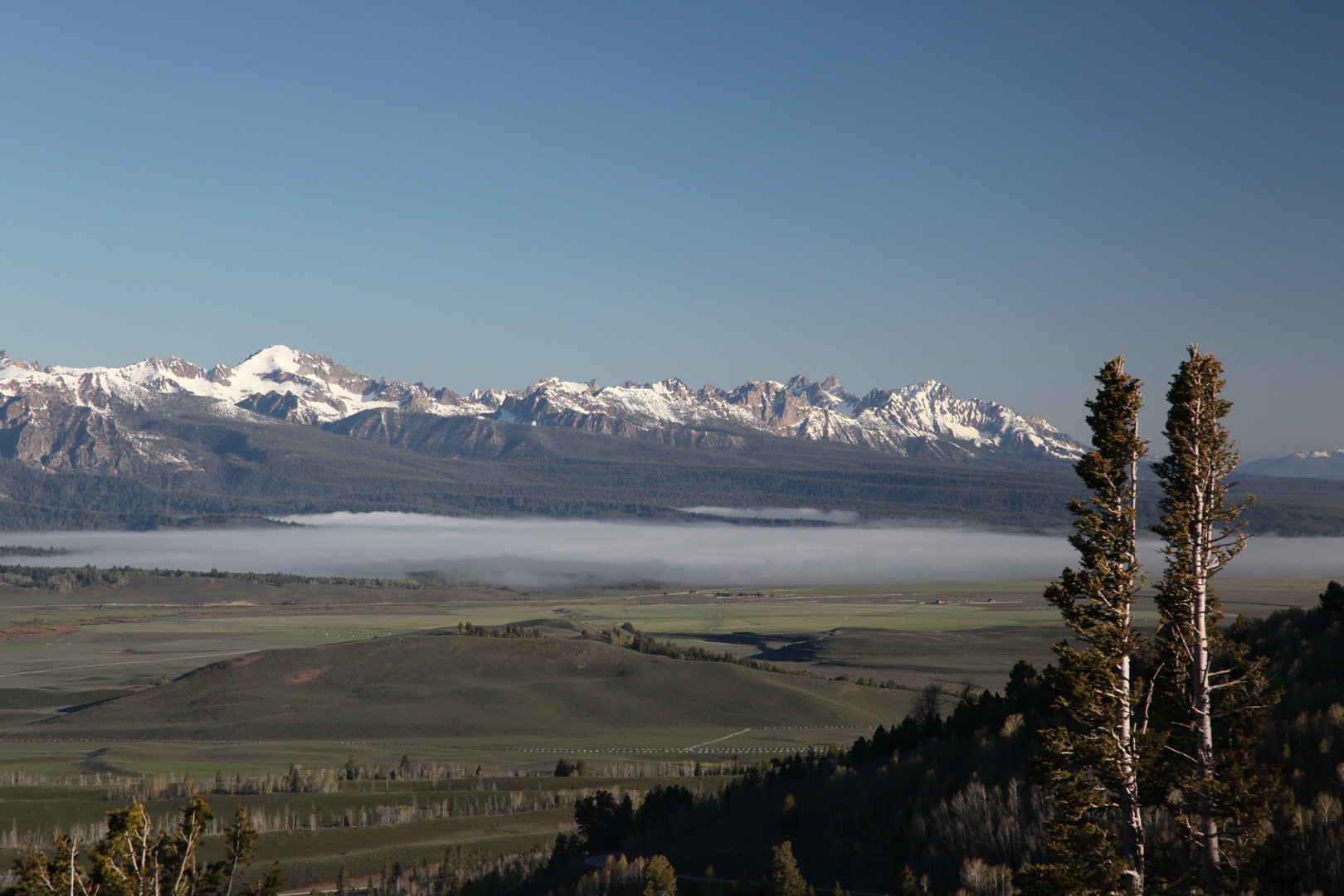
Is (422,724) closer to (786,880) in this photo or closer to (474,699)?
(474,699)

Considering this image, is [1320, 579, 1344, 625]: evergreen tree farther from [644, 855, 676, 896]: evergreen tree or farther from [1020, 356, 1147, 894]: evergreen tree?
[1020, 356, 1147, 894]: evergreen tree

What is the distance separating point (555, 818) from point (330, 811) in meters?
17.0

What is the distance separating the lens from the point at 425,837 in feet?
257

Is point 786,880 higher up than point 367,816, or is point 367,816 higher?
point 786,880

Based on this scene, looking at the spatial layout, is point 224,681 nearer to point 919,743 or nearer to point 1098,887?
point 919,743

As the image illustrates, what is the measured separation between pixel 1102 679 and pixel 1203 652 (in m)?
1.72

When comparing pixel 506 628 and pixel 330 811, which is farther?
pixel 506 628

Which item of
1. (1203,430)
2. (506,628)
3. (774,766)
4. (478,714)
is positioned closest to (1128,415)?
(1203,430)

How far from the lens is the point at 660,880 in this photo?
46.7 m

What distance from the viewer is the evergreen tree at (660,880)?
4556 centimetres

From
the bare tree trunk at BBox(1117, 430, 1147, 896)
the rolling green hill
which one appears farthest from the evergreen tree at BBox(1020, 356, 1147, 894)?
the rolling green hill

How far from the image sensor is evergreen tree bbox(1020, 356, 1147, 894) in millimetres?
18562

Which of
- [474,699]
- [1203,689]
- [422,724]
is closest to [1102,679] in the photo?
[1203,689]

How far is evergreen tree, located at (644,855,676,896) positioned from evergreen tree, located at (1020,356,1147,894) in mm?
29047
